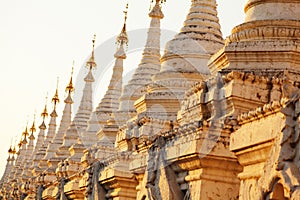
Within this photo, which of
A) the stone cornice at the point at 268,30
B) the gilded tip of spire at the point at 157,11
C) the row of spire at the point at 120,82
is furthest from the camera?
the gilded tip of spire at the point at 157,11

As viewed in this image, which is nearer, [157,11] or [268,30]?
[268,30]

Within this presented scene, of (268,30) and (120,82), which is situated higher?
(120,82)

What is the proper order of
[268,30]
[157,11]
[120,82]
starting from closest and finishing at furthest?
[268,30]
[157,11]
[120,82]

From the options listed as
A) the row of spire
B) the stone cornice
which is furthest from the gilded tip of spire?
the stone cornice

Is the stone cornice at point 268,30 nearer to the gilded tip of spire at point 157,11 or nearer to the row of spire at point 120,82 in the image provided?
the row of spire at point 120,82

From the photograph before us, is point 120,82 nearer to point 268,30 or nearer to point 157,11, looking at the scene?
point 157,11

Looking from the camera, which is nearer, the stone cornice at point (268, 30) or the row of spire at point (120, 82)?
the stone cornice at point (268, 30)

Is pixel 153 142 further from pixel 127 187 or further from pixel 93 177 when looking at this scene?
pixel 93 177

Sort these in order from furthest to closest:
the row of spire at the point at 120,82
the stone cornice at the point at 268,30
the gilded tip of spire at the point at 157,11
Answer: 1. the gilded tip of spire at the point at 157,11
2. the row of spire at the point at 120,82
3. the stone cornice at the point at 268,30

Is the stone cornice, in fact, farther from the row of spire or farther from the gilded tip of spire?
the gilded tip of spire

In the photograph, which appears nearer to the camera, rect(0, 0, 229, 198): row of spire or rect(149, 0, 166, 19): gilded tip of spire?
rect(0, 0, 229, 198): row of spire

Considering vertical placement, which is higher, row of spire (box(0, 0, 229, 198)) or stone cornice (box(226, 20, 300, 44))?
row of spire (box(0, 0, 229, 198))

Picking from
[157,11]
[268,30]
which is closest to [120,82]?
[157,11]

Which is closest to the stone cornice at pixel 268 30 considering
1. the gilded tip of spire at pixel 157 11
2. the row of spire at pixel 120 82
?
the row of spire at pixel 120 82
